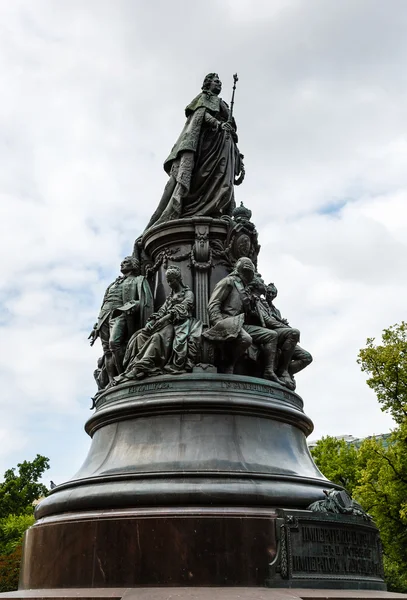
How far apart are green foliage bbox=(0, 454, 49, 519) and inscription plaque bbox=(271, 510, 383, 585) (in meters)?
29.7

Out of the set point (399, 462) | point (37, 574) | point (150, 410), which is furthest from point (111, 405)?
point (399, 462)

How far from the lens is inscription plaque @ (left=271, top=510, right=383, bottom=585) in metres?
7.40

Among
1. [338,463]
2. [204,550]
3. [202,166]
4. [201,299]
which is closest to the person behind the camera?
[204,550]

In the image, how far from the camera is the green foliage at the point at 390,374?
24328 millimetres

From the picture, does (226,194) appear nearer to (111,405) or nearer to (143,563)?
(111,405)

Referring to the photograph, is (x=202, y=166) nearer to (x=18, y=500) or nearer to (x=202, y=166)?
(x=202, y=166)

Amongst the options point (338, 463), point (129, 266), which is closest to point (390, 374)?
point (338, 463)

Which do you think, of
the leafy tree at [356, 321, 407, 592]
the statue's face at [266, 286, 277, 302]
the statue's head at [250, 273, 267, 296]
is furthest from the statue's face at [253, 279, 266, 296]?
the leafy tree at [356, 321, 407, 592]

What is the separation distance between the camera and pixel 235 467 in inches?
329

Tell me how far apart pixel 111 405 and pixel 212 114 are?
21.4 feet

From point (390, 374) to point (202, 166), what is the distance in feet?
49.5

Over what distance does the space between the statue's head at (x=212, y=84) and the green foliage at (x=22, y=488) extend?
27.6 meters

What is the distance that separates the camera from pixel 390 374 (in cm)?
2450

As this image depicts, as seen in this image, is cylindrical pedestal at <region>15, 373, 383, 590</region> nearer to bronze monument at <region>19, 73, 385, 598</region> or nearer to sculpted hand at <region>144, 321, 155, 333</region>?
bronze monument at <region>19, 73, 385, 598</region>
